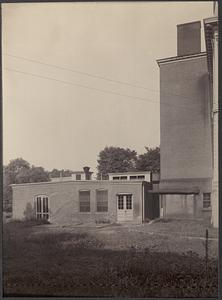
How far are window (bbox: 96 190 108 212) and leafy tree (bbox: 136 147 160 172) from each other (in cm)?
58

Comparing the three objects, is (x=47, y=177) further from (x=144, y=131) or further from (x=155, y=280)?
(x=155, y=280)

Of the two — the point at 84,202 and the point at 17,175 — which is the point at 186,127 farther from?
the point at 17,175

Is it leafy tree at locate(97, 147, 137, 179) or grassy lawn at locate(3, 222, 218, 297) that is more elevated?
leafy tree at locate(97, 147, 137, 179)

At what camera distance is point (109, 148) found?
6668 millimetres

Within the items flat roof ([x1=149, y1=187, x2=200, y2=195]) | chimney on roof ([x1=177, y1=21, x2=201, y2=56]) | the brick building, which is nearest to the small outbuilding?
flat roof ([x1=149, y1=187, x2=200, y2=195])

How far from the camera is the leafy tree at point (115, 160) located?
661 centimetres

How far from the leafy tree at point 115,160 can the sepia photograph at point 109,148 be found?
1cm

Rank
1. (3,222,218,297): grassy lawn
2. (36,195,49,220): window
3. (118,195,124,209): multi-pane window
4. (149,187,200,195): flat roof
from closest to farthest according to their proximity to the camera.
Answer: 1. (3,222,218,297): grassy lawn
2. (149,187,200,195): flat roof
3. (118,195,124,209): multi-pane window
4. (36,195,49,220): window

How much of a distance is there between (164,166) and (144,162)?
0.90 ft

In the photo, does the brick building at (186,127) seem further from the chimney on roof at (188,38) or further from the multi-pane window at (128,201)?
the multi-pane window at (128,201)

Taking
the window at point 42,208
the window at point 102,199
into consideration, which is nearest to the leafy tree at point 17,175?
the window at point 42,208

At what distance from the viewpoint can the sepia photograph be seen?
21.4 feet

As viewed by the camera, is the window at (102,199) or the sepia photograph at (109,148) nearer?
the sepia photograph at (109,148)

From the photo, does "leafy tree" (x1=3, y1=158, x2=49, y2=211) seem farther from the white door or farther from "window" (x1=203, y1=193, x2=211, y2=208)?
"window" (x1=203, y1=193, x2=211, y2=208)
